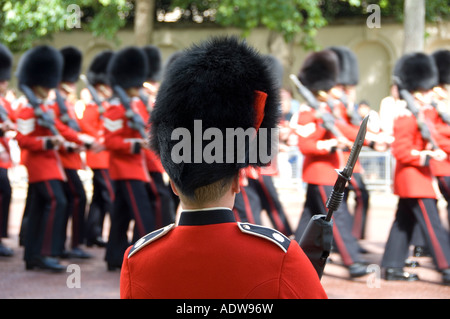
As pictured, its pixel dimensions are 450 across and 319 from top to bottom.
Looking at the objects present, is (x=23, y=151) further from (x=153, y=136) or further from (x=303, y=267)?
(x=303, y=267)

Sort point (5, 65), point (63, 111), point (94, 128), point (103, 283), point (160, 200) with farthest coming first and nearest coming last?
point (94, 128), point (5, 65), point (63, 111), point (160, 200), point (103, 283)

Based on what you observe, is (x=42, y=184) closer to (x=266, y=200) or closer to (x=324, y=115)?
(x=266, y=200)

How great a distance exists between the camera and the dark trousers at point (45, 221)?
20.7 feet

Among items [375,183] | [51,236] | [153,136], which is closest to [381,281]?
[51,236]

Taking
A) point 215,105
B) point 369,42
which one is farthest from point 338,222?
point 369,42

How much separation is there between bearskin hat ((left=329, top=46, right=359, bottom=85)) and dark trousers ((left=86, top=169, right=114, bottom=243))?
2515mm

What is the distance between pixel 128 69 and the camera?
679 cm

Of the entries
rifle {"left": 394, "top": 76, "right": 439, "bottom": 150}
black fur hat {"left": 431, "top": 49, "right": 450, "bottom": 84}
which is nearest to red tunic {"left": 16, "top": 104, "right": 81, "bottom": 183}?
rifle {"left": 394, "top": 76, "right": 439, "bottom": 150}

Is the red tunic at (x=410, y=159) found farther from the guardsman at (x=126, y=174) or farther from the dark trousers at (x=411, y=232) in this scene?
the guardsman at (x=126, y=174)

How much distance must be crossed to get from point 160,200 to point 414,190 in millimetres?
2068

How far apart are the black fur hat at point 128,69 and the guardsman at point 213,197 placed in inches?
186

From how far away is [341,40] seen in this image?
20.8m

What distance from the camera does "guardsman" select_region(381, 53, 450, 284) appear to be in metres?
5.68

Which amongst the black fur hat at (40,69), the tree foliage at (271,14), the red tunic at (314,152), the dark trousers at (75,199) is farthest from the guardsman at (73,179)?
the tree foliage at (271,14)
